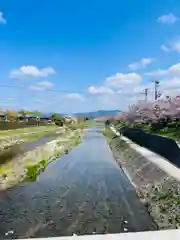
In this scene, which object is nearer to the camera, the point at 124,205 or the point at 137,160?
the point at 124,205

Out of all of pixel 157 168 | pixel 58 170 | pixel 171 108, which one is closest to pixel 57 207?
pixel 157 168

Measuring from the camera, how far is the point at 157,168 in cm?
2062

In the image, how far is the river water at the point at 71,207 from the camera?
12.0m

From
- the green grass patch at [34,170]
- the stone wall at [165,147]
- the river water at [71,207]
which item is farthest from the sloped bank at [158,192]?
the green grass patch at [34,170]

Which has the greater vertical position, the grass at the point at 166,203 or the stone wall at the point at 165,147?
the stone wall at the point at 165,147

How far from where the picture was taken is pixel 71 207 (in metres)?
14.9

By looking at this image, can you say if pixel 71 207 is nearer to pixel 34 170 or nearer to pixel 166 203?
pixel 166 203

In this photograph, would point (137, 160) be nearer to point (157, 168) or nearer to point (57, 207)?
point (157, 168)

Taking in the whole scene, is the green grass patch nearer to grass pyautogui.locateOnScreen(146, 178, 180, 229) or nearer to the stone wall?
grass pyautogui.locateOnScreen(146, 178, 180, 229)

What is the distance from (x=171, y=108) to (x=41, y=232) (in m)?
35.5

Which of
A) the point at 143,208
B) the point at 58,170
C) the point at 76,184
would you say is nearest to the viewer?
the point at 143,208

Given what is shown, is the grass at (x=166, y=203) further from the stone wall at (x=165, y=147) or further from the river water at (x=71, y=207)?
the stone wall at (x=165, y=147)

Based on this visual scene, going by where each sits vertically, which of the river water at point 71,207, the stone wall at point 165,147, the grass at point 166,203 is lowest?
the river water at point 71,207

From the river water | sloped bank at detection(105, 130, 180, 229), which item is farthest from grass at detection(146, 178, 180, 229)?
the river water
